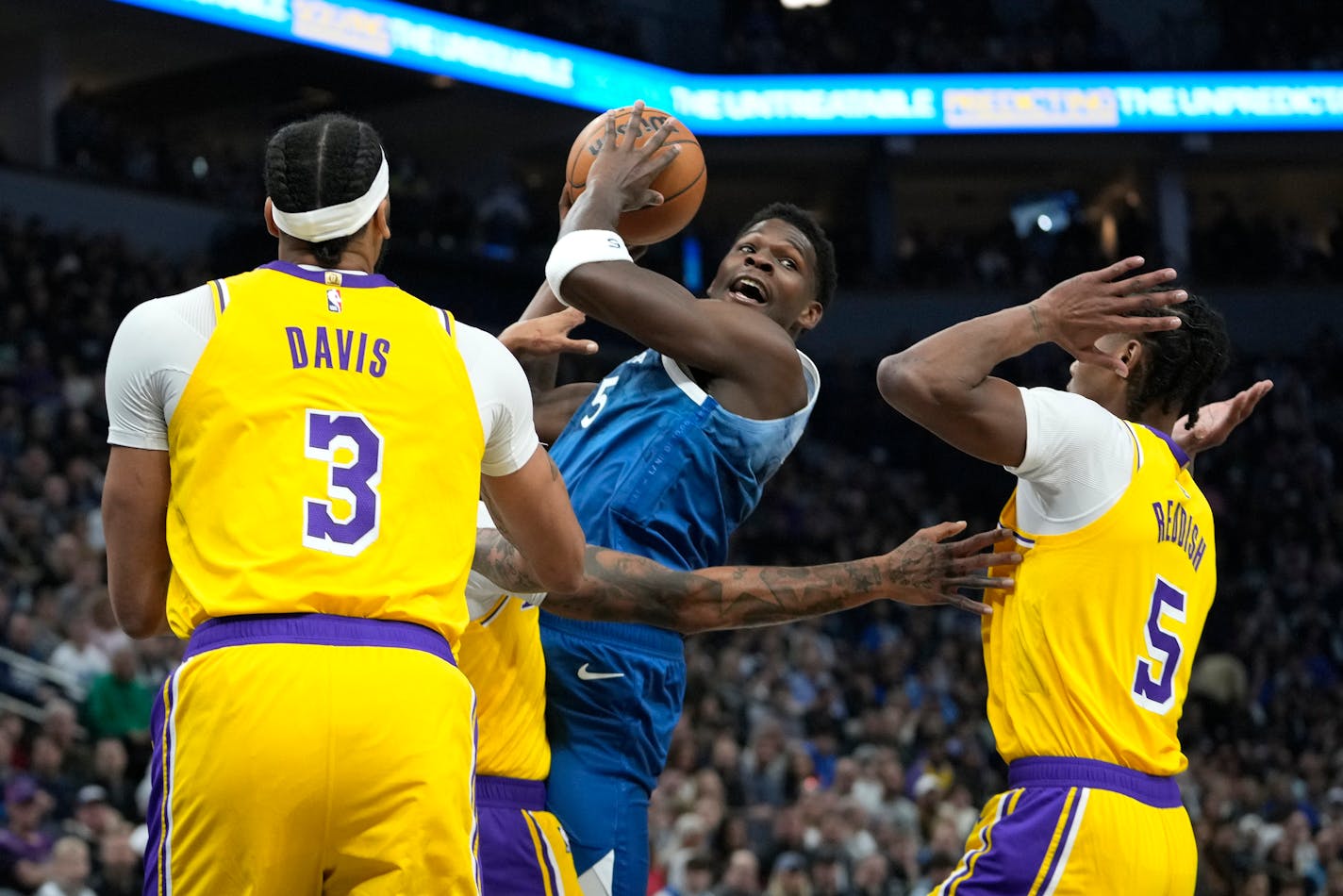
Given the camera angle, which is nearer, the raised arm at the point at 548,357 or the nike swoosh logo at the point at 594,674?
the raised arm at the point at 548,357

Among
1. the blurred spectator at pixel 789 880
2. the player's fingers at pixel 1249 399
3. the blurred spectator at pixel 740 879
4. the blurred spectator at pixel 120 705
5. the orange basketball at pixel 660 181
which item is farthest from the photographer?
the blurred spectator at pixel 789 880

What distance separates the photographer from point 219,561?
291 centimetres

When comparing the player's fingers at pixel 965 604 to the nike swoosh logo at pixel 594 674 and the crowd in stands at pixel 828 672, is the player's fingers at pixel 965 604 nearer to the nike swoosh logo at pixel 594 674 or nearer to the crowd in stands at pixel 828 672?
the nike swoosh logo at pixel 594 674

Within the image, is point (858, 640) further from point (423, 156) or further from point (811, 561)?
point (423, 156)

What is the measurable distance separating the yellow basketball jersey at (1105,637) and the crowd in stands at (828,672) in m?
6.05

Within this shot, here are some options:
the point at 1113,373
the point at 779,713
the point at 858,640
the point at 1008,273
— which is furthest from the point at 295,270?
the point at 1008,273

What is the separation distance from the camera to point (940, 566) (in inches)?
156

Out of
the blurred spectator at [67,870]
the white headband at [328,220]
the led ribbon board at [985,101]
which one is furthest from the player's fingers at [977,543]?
the led ribbon board at [985,101]

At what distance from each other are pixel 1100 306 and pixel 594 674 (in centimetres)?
159

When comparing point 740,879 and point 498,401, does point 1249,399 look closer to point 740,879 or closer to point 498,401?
point 498,401

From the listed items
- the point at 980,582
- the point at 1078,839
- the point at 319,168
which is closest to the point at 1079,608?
the point at 980,582

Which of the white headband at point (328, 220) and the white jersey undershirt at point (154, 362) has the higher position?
the white headband at point (328, 220)

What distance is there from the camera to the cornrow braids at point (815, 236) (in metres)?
4.89

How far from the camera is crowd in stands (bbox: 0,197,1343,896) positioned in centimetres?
1010
